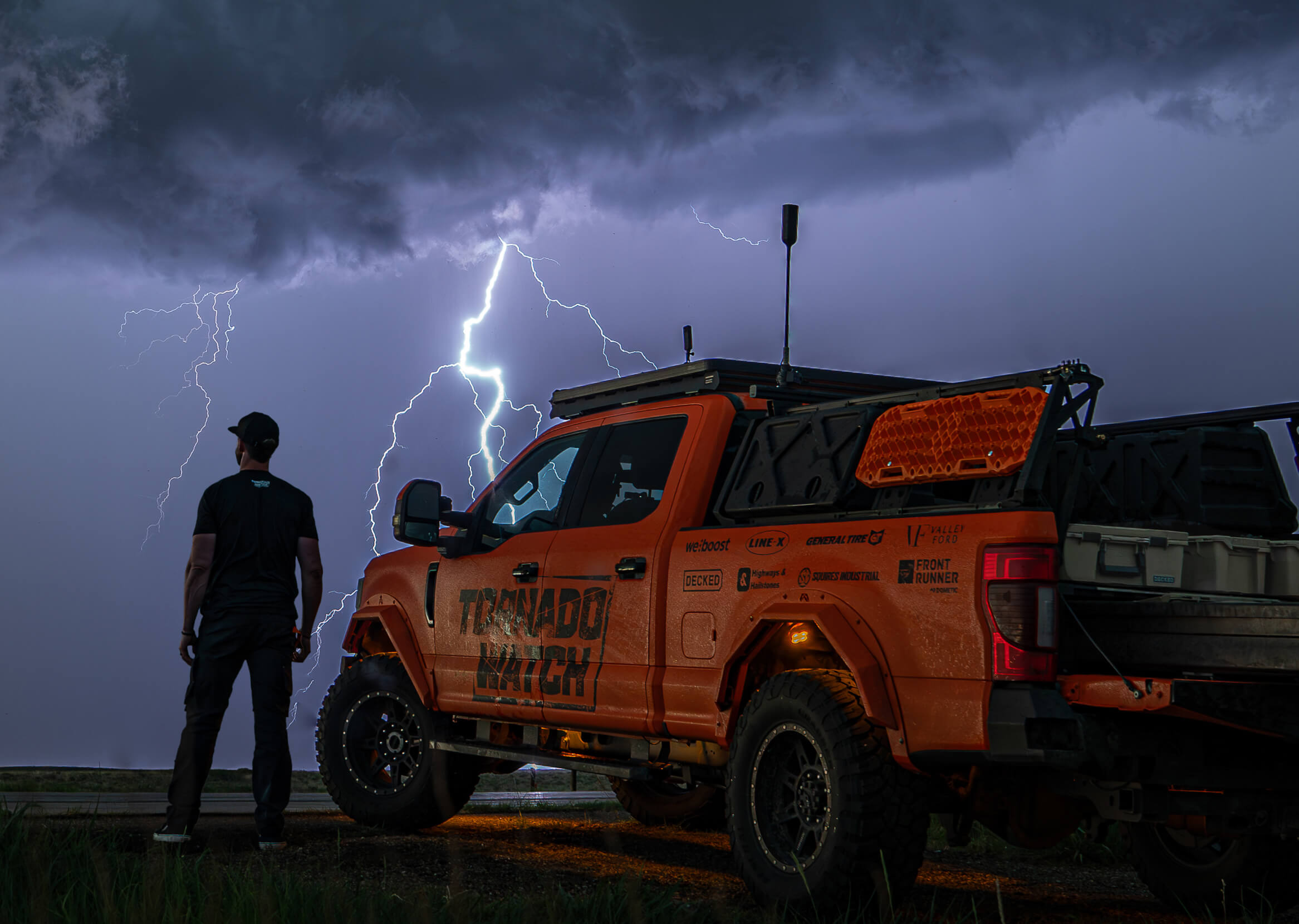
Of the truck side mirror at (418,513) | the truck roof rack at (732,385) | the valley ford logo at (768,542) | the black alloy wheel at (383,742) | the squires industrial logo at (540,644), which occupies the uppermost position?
the truck roof rack at (732,385)

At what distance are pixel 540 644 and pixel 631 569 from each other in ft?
2.83

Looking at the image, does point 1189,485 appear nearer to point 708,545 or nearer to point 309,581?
point 708,545

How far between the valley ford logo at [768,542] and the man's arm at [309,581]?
8.01 feet

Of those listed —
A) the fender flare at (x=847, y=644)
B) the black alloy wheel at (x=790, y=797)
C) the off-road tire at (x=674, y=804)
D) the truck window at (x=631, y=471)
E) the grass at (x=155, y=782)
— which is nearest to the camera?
the fender flare at (x=847, y=644)

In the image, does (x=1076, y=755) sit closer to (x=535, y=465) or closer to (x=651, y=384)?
(x=651, y=384)

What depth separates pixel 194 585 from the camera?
6492 millimetres

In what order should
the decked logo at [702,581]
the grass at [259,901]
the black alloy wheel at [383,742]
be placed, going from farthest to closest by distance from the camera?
the black alloy wheel at [383,742] → the decked logo at [702,581] → the grass at [259,901]

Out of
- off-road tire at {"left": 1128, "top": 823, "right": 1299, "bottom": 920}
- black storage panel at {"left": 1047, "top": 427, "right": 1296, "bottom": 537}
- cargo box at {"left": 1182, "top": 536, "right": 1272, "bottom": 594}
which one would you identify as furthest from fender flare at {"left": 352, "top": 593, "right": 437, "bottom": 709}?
cargo box at {"left": 1182, "top": 536, "right": 1272, "bottom": 594}

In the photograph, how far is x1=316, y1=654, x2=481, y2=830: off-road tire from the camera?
743 cm

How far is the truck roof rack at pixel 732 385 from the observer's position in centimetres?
638

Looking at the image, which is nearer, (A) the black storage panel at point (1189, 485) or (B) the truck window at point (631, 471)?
(A) the black storage panel at point (1189, 485)

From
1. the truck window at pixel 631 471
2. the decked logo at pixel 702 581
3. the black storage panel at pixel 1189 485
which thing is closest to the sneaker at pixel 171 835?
the truck window at pixel 631 471

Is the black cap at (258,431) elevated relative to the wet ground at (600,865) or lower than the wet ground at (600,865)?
elevated

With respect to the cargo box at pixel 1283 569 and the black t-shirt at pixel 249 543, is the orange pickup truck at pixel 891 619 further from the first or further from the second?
the black t-shirt at pixel 249 543
